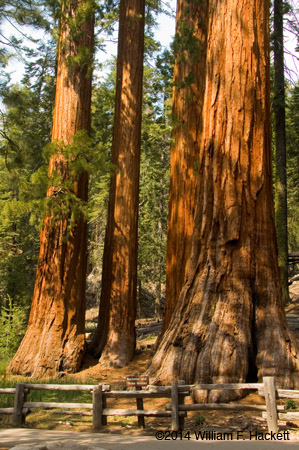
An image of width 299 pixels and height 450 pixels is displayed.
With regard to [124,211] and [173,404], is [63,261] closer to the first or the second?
[124,211]

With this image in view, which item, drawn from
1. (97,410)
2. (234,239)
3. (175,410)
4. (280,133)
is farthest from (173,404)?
(280,133)

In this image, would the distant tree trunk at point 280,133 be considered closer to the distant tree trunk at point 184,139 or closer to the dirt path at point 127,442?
the distant tree trunk at point 184,139

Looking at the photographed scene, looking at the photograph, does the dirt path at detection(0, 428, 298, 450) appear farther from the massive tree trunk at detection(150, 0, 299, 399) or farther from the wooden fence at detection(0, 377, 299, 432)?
the massive tree trunk at detection(150, 0, 299, 399)

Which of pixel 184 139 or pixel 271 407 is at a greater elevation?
pixel 184 139

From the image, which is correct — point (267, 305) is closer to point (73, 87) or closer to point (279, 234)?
point (73, 87)

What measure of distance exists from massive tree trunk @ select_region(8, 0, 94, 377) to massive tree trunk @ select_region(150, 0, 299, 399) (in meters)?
4.04

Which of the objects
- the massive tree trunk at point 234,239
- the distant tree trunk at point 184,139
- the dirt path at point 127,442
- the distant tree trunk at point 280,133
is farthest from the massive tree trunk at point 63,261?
the distant tree trunk at point 280,133

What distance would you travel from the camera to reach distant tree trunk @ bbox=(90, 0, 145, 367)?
1166cm

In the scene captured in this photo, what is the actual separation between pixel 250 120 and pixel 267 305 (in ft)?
9.64

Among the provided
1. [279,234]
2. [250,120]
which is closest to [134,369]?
[250,120]

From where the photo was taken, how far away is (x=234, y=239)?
6.94 m

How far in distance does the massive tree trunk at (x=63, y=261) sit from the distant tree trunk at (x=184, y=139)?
2225 millimetres

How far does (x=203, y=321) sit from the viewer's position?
6.76 metres

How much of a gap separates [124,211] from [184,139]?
273 centimetres
